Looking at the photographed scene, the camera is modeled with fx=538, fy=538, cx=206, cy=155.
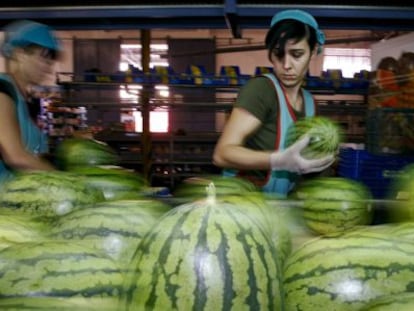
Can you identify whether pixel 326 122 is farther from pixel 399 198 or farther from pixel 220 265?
pixel 220 265

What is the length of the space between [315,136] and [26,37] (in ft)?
4.56

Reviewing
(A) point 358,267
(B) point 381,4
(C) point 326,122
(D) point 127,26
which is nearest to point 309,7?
(B) point 381,4

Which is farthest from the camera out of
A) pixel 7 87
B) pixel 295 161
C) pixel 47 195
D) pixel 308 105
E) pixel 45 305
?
pixel 308 105

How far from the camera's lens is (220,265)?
0.79m

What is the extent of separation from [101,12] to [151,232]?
225 centimetres

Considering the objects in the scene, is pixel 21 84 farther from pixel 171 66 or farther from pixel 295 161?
pixel 171 66

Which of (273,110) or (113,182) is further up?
(273,110)

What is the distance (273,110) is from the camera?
235 cm

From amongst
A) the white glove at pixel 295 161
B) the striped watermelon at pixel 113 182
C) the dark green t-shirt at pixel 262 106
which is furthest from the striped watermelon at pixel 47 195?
the dark green t-shirt at pixel 262 106

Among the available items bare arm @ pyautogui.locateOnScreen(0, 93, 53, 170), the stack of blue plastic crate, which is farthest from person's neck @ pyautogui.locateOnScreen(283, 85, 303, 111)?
the stack of blue plastic crate

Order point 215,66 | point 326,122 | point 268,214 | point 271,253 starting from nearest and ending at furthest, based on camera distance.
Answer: point 271,253 < point 268,214 < point 326,122 < point 215,66

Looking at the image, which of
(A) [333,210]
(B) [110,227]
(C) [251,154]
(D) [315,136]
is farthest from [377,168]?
(B) [110,227]

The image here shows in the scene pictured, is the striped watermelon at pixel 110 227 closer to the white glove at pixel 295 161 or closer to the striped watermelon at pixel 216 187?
the striped watermelon at pixel 216 187

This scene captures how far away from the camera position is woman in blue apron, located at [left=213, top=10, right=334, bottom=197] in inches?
88.8
